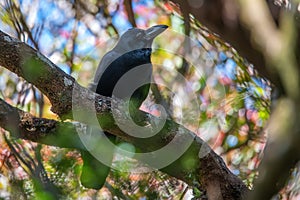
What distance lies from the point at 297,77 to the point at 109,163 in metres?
1.74

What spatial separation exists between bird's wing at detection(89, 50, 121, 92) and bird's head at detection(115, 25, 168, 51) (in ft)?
0.24

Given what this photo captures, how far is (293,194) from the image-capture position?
1.95m

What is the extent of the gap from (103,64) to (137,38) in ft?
0.92

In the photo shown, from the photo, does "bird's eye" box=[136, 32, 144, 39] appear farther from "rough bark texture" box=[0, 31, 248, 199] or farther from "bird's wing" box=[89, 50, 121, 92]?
"rough bark texture" box=[0, 31, 248, 199]

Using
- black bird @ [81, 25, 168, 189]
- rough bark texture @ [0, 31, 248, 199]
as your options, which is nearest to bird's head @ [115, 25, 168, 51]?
black bird @ [81, 25, 168, 189]

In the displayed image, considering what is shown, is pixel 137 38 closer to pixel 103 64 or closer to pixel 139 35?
pixel 139 35

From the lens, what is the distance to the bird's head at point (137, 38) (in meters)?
3.32

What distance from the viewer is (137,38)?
3369 mm

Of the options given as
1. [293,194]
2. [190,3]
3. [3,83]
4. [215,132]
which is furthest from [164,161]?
[190,3]

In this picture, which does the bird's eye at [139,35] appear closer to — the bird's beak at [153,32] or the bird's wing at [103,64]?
the bird's beak at [153,32]

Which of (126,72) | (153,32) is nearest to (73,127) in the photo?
(126,72)

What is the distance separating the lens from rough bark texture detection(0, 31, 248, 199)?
199cm

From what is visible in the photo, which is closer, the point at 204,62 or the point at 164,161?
the point at 164,161

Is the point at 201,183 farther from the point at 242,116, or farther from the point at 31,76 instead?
the point at 242,116
